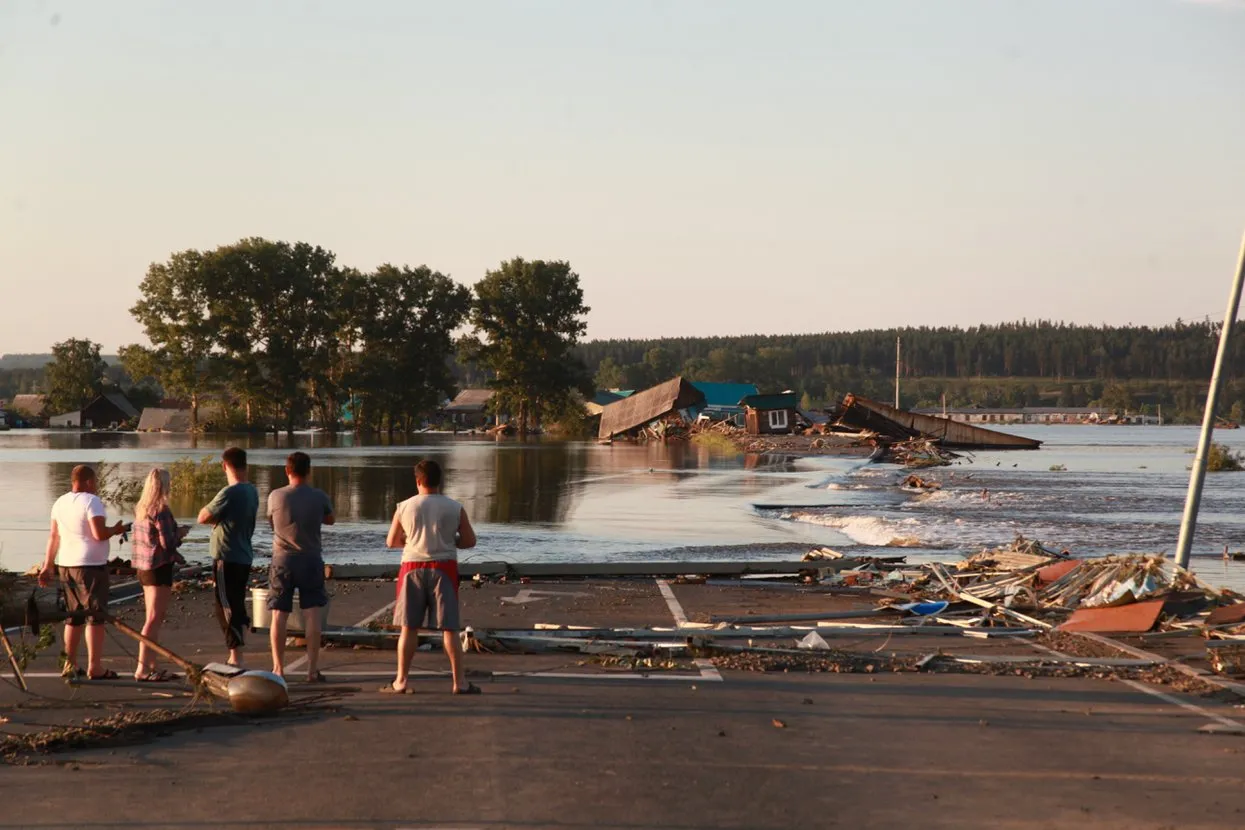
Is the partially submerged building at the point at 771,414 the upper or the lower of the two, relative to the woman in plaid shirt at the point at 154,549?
lower

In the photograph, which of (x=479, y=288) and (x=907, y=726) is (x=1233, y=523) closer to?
(x=907, y=726)

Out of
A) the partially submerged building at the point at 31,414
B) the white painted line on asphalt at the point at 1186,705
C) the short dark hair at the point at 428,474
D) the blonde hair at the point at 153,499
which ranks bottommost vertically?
the partially submerged building at the point at 31,414

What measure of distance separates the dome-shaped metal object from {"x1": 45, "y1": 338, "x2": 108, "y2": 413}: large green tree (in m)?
165

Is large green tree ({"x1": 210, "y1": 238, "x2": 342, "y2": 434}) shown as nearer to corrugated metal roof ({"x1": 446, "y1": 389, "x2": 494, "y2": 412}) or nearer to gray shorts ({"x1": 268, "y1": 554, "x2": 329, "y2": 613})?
corrugated metal roof ({"x1": 446, "y1": 389, "x2": 494, "y2": 412})

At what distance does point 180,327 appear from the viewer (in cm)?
11231

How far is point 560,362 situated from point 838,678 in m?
112

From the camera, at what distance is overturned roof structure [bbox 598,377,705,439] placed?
108 metres

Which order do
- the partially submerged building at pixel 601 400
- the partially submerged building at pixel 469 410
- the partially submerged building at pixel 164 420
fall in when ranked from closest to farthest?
the partially submerged building at pixel 601 400 < the partially submerged building at pixel 164 420 < the partially submerged building at pixel 469 410

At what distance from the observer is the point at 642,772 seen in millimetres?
7461

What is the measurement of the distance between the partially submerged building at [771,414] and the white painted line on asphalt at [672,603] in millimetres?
84392

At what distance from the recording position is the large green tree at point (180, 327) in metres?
111

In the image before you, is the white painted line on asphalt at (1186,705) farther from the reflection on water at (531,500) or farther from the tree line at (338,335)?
the tree line at (338,335)

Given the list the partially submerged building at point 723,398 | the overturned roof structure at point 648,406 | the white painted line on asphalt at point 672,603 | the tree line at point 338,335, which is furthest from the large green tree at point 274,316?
the white painted line on asphalt at point 672,603

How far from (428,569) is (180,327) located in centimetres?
10881
